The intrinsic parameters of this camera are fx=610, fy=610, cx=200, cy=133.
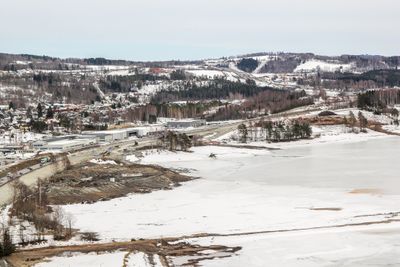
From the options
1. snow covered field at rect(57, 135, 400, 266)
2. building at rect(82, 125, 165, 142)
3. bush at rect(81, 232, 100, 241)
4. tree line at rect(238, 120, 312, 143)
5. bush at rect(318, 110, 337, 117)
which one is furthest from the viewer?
bush at rect(318, 110, 337, 117)

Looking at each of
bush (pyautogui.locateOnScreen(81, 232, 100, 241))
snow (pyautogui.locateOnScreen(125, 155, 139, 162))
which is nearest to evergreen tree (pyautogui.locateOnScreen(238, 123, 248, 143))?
snow (pyautogui.locateOnScreen(125, 155, 139, 162))

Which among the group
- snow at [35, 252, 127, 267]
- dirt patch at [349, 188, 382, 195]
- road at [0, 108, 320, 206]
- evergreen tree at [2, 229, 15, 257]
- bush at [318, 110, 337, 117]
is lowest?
road at [0, 108, 320, 206]

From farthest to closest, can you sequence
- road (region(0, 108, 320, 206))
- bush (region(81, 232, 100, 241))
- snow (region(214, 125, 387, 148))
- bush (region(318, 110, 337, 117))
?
bush (region(318, 110, 337, 117)), snow (region(214, 125, 387, 148)), road (region(0, 108, 320, 206)), bush (region(81, 232, 100, 241))

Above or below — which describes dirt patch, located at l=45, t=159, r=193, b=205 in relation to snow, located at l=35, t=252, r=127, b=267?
below

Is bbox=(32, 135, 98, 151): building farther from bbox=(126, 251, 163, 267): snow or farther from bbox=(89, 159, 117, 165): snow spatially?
bbox=(126, 251, 163, 267): snow

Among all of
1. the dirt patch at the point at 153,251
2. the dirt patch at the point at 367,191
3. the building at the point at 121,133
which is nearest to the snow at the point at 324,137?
the building at the point at 121,133

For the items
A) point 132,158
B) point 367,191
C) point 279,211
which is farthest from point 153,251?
A: point 132,158

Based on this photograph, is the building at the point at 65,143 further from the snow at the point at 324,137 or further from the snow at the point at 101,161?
the snow at the point at 324,137

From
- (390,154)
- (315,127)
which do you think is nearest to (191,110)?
(315,127)
